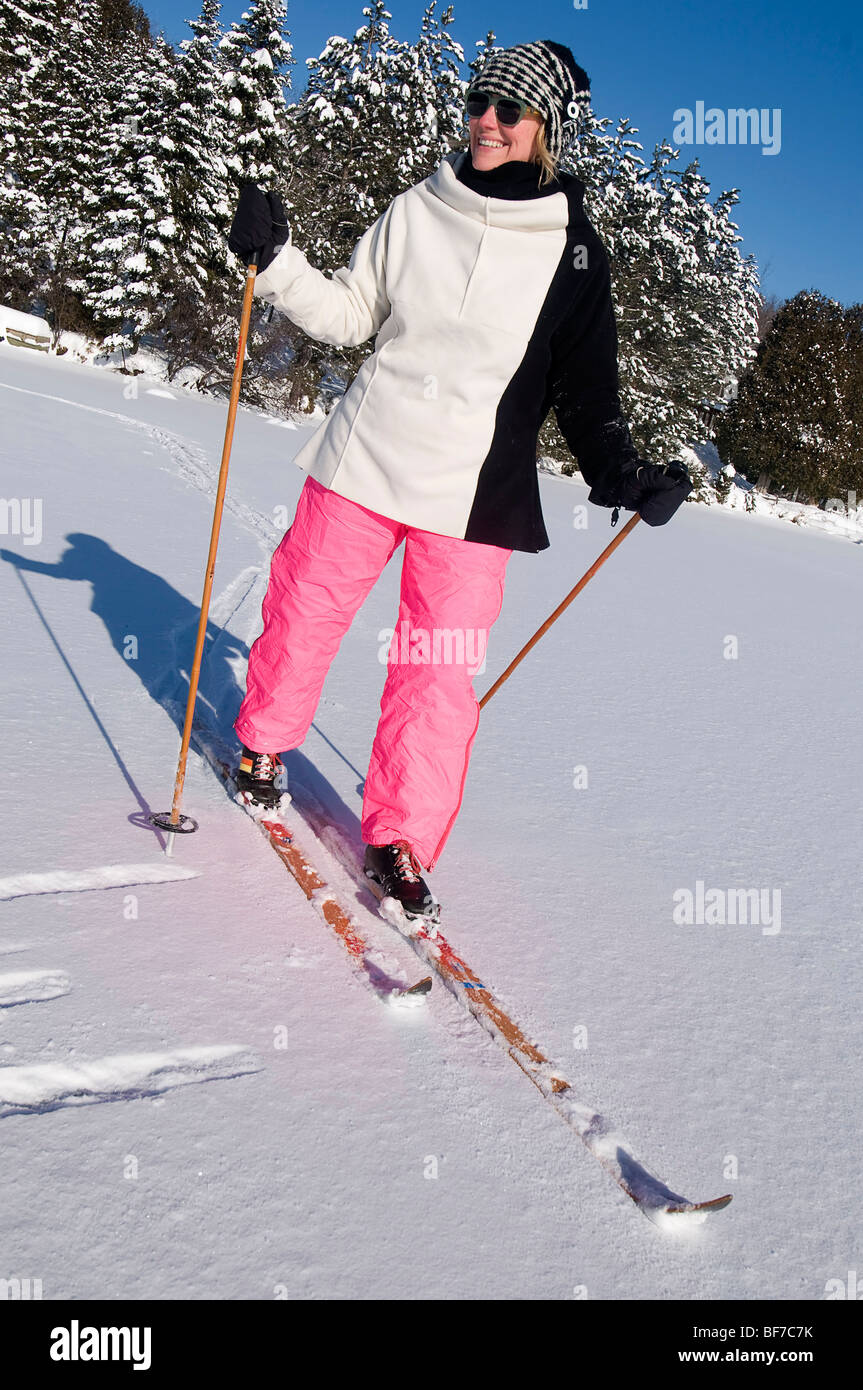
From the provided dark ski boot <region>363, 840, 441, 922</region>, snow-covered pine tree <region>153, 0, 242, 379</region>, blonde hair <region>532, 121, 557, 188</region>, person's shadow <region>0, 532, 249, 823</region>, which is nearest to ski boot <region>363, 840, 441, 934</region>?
dark ski boot <region>363, 840, 441, 922</region>

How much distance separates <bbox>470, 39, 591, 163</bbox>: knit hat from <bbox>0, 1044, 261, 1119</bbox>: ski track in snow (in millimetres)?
1950

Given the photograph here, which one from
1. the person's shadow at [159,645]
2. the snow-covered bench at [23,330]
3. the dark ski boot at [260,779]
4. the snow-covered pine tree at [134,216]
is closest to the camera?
the dark ski boot at [260,779]

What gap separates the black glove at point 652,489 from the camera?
2.06m

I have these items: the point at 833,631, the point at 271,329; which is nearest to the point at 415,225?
the point at 833,631

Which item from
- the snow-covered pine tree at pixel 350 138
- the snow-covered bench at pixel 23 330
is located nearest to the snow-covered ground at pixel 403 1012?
the snow-covered bench at pixel 23 330

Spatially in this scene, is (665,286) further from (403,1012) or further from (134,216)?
(403,1012)

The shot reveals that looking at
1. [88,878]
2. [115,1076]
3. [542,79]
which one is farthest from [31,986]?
[542,79]

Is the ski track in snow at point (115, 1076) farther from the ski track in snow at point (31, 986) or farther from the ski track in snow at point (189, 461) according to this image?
the ski track in snow at point (189, 461)

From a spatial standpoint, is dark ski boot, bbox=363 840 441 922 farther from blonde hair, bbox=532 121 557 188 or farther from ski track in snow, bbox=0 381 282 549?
ski track in snow, bbox=0 381 282 549

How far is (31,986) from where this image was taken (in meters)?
1.53

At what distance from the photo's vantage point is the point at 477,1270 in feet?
3.95

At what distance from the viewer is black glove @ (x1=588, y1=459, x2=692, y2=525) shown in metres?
2.06

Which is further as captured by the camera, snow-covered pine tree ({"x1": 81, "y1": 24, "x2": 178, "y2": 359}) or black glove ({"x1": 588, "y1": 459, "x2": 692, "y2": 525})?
snow-covered pine tree ({"x1": 81, "y1": 24, "x2": 178, "y2": 359})

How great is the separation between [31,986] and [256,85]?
67.0ft
